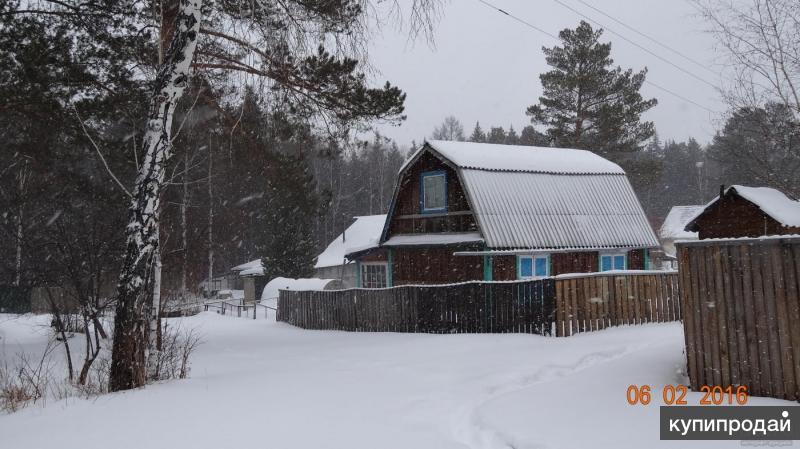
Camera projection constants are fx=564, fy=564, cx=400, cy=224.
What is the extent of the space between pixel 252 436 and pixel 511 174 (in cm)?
1709

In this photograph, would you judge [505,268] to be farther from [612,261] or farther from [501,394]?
[501,394]

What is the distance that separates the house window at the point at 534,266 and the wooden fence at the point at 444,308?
18.7 ft

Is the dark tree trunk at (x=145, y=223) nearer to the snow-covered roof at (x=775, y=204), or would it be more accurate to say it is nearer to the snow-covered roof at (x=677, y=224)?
the snow-covered roof at (x=775, y=204)

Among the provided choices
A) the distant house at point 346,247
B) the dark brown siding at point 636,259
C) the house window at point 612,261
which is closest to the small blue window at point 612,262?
the house window at point 612,261

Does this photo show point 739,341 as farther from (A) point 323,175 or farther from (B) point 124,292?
(A) point 323,175

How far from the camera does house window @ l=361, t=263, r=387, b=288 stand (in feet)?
79.0

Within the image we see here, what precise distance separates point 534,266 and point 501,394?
12953 mm

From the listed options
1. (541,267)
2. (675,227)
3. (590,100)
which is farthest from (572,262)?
(675,227)

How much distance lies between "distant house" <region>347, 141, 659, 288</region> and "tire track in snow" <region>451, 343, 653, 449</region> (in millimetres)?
8455

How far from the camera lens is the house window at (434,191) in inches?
816

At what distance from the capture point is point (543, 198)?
2105 cm

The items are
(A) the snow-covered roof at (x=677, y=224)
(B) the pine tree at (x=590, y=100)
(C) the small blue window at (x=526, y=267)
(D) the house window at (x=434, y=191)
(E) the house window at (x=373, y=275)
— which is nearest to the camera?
(C) the small blue window at (x=526, y=267)

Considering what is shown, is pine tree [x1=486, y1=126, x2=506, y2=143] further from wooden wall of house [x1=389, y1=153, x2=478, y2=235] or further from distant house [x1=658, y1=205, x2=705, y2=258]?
wooden wall of house [x1=389, y1=153, x2=478, y2=235]

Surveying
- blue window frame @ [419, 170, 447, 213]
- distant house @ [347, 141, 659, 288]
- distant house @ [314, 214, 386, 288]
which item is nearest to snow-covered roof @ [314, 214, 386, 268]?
distant house @ [314, 214, 386, 288]
